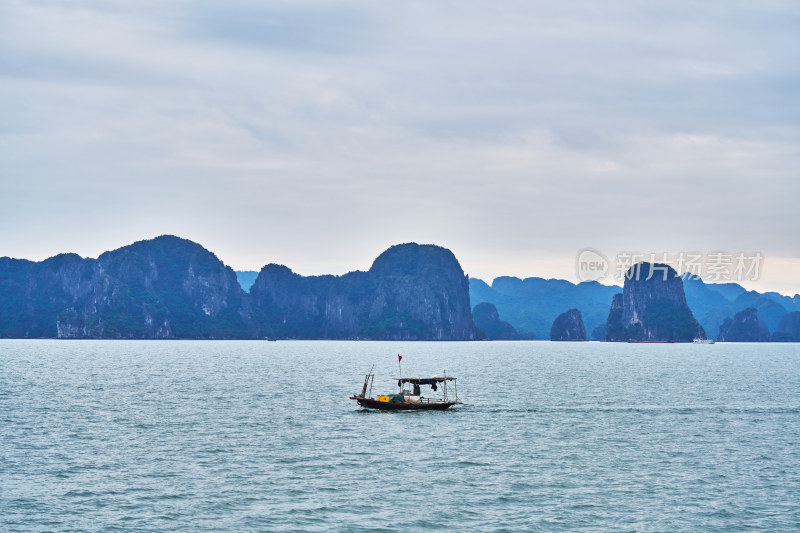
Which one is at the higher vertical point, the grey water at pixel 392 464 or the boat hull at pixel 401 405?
the boat hull at pixel 401 405

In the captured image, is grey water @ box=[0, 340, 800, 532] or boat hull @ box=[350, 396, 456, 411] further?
boat hull @ box=[350, 396, 456, 411]

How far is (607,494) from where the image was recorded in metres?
51.9

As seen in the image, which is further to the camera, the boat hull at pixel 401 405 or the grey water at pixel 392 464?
the boat hull at pixel 401 405

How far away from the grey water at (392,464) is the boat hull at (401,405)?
1061 mm

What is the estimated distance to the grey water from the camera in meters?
46.4

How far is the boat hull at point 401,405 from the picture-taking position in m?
94.8

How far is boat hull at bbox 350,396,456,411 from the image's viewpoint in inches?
3733

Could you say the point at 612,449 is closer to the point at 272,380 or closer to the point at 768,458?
the point at 768,458

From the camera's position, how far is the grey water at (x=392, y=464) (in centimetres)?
4638

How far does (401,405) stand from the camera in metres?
94.7

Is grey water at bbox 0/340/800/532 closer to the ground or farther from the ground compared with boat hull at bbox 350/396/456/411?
closer to the ground

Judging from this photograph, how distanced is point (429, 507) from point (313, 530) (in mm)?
7959

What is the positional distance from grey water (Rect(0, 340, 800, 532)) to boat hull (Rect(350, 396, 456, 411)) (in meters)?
1.06

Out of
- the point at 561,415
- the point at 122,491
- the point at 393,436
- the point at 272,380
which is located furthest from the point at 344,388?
the point at 122,491
